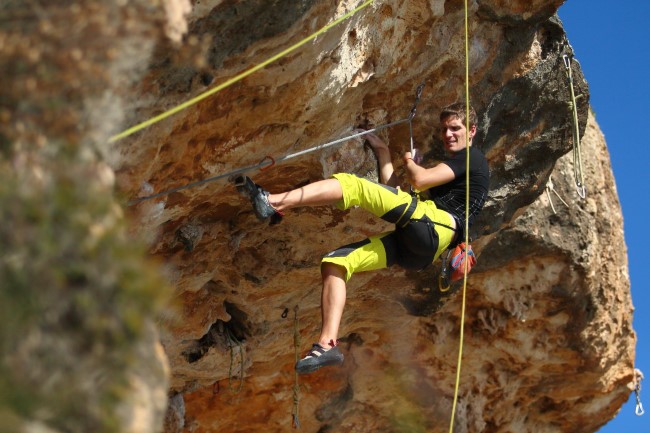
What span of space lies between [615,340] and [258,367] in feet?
12.1

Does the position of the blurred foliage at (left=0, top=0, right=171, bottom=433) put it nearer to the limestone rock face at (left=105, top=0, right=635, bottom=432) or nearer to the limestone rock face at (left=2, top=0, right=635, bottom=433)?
the limestone rock face at (left=2, top=0, right=635, bottom=433)

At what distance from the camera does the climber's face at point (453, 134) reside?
20.3 ft

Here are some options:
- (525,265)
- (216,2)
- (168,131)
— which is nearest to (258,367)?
(525,265)

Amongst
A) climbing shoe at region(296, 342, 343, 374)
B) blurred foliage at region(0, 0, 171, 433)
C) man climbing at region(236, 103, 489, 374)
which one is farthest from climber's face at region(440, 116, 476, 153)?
blurred foliage at region(0, 0, 171, 433)

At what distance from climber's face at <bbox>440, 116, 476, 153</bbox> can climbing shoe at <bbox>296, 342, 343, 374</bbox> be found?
159 cm

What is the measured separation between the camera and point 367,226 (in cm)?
716

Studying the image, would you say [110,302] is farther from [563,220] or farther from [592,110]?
[592,110]

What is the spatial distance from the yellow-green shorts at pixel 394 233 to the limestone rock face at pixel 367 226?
2.38 ft

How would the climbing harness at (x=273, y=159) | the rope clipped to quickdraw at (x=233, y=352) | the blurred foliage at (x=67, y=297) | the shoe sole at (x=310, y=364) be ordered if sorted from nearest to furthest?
the blurred foliage at (x=67, y=297), the shoe sole at (x=310, y=364), the climbing harness at (x=273, y=159), the rope clipped to quickdraw at (x=233, y=352)

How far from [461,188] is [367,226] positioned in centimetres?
124

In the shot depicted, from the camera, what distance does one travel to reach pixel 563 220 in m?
8.92

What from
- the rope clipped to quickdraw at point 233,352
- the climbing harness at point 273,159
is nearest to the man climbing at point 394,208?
the climbing harness at point 273,159

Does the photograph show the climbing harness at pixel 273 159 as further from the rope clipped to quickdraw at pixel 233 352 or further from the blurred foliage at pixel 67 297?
the rope clipped to quickdraw at pixel 233 352

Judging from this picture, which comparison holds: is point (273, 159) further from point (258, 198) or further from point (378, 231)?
point (378, 231)
